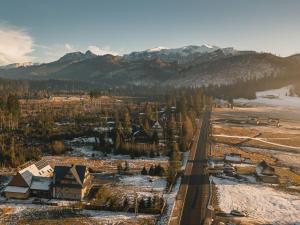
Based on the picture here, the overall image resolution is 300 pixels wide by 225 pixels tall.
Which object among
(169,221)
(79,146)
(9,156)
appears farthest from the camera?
(79,146)

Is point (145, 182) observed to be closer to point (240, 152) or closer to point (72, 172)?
point (72, 172)

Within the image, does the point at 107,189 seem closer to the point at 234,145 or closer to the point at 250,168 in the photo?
the point at 250,168

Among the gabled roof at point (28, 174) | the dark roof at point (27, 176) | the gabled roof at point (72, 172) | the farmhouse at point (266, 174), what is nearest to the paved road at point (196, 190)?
the farmhouse at point (266, 174)

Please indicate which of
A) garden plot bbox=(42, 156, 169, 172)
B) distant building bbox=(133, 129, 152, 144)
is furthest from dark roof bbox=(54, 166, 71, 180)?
distant building bbox=(133, 129, 152, 144)

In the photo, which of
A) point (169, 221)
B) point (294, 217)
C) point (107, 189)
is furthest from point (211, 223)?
point (107, 189)

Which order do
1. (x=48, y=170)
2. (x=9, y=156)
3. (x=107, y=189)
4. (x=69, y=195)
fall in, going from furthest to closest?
(x=9, y=156)
(x=48, y=170)
(x=107, y=189)
(x=69, y=195)

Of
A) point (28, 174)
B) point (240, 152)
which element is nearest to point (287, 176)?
point (240, 152)

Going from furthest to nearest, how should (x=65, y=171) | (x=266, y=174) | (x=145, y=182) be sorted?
(x=266, y=174)
(x=145, y=182)
(x=65, y=171)
